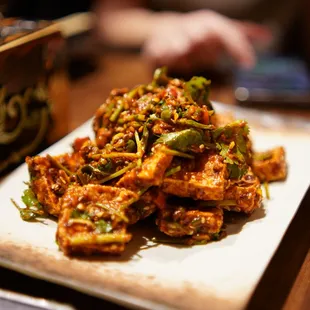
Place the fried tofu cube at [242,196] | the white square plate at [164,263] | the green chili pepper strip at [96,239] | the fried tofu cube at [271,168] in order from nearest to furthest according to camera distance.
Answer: the white square plate at [164,263] → the green chili pepper strip at [96,239] → the fried tofu cube at [242,196] → the fried tofu cube at [271,168]

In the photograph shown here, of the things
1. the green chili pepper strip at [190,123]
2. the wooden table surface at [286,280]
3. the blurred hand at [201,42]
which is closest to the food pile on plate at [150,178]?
the green chili pepper strip at [190,123]

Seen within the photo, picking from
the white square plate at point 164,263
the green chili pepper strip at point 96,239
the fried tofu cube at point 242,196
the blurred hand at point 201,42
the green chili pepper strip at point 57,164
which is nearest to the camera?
the white square plate at point 164,263

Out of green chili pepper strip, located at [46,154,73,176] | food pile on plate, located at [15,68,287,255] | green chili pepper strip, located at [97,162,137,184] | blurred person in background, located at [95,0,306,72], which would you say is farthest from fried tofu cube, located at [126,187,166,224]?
blurred person in background, located at [95,0,306,72]

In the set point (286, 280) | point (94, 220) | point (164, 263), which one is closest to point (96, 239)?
point (94, 220)

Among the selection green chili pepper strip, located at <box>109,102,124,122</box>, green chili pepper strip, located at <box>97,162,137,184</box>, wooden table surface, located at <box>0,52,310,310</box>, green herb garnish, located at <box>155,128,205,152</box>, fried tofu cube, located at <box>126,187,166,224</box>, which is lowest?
wooden table surface, located at <box>0,52,310,310</box>

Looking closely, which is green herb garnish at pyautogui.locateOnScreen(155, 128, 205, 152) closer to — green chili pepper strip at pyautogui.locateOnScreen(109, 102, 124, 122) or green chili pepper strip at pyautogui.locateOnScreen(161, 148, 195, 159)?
green chili pepper strip at pyautogui.locateOnScreen(161, 148, 195, 159)

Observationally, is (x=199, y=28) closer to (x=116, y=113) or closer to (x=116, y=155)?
(x=116, y=113)

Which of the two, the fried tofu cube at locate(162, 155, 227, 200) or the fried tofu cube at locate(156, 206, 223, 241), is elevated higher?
the fried tofu cube at locate(162, 155, 227, 200)

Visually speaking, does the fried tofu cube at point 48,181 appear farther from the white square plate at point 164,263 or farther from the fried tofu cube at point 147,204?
the fried tofu cube at point 147,204
